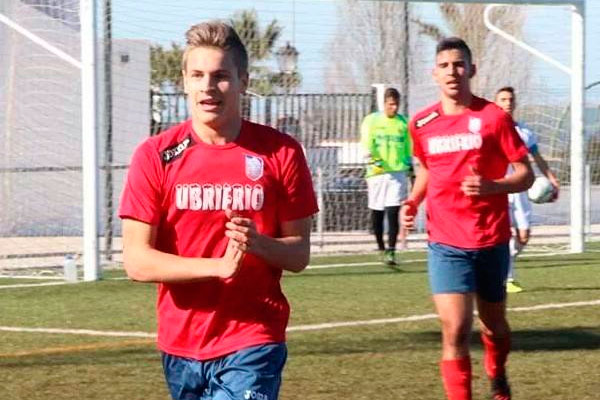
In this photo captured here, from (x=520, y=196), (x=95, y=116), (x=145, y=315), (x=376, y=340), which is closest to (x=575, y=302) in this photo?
(x=520, y=196)

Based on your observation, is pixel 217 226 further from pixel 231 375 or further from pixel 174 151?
pixel 231 375

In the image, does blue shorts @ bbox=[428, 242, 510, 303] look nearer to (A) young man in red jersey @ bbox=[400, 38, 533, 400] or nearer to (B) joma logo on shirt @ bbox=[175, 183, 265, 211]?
(A) young man in red jersey @ bbox=[400, 38, 533, 400]

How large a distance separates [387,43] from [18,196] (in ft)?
20.0

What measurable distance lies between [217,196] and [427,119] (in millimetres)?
3483

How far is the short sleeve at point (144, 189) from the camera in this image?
4840mm

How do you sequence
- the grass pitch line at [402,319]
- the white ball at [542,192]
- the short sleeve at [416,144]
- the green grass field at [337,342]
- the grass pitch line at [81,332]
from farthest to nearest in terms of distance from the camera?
the white ball at [542,192] → the grass pitch line at [402,319] → the grass pitch line at [81,332] → the green grass field at [337,342] → the short sleeve at [416,144]

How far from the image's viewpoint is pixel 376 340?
36.0ft

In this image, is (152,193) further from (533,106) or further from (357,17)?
(533,106)

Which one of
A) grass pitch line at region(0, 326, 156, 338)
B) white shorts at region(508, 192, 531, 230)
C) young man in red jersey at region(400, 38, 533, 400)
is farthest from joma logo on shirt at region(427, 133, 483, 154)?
white shorts at region(508, 192, 531, 230)

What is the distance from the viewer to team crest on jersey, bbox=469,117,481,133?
26.1 feet

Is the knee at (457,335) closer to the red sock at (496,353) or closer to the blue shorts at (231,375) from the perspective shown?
the red sock at (496,353)

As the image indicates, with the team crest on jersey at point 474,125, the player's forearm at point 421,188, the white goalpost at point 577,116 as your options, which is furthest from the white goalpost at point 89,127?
the team crest on jersey at point 474,125

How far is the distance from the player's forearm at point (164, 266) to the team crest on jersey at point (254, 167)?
34cm

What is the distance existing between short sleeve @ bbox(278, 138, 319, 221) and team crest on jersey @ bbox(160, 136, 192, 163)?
1.06 feet
